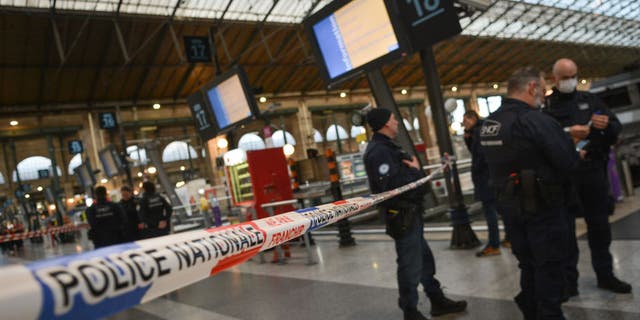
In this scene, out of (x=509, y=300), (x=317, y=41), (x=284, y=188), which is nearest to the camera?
(x=509, y=300)

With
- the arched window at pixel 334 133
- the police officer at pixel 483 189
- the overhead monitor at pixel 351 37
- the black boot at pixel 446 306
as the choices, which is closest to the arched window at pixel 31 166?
the arched window at pixel 334 133

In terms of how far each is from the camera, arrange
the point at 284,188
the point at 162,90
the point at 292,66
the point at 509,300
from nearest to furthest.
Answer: the point at 509,300 → the point at 284,188 → the point at 162,90 → the point at 292,66

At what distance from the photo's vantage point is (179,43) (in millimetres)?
22391

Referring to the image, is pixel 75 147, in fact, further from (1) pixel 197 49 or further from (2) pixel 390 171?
(2) pixel 390 171

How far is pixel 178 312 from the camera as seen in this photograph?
→ 4609 mm

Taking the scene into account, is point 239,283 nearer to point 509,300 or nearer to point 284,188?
point 284,188

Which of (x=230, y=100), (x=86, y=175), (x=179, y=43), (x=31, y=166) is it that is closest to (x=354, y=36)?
(x=230, y=100)

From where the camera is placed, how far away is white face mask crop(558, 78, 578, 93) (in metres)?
3.21

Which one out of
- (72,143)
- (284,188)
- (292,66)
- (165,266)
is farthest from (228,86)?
(292,66)

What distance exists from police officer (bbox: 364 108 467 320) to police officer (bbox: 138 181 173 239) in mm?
3987

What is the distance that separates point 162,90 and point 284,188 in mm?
21296

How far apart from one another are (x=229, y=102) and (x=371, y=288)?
6.29m

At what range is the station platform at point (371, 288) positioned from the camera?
3.18 meters

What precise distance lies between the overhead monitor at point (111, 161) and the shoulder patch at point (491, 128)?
54.8ft
